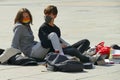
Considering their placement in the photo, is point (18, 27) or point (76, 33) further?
point (76, 33)

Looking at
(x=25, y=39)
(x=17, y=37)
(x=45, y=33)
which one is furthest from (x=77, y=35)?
(x=45, y=33)

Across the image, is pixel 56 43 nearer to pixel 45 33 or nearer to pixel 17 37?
pixel 45 33

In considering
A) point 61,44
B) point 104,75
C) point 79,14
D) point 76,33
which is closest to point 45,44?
point 61,44

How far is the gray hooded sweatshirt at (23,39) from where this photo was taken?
10898 millimetres

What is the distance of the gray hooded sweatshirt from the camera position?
10898 mm

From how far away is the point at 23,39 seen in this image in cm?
1105

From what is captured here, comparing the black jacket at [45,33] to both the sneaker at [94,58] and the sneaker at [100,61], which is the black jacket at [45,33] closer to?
the sneaker at [94,58]

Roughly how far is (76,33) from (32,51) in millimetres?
6112

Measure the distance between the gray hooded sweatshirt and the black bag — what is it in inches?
43.5

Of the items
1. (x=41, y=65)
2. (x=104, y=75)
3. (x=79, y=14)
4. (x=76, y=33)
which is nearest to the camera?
(x=104, y=75)

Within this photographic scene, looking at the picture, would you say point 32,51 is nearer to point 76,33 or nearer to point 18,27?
point 18,27

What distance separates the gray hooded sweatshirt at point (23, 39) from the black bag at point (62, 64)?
43.5 inches

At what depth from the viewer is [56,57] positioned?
387 inches

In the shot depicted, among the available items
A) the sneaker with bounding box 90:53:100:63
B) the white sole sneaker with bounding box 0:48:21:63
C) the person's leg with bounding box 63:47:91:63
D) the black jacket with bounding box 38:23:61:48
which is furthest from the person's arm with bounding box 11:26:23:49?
the sneaker with bounding box 90:53:100:63
